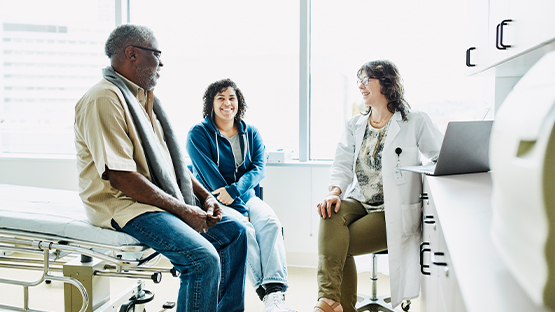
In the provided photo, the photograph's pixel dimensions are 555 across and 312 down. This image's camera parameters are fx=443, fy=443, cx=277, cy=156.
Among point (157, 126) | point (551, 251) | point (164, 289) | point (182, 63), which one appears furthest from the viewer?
point (182, 63)

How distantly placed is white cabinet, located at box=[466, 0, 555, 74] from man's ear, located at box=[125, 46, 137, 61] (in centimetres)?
141

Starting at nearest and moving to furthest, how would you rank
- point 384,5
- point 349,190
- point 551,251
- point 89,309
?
point 551,251 < point 89,309 < point 349,190 < point 384,5

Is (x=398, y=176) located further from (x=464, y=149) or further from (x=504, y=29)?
(x=504, y=29)

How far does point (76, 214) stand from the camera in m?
1.94

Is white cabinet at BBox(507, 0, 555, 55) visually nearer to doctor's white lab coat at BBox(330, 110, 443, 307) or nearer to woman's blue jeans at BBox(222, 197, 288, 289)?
doctor's white lab coat at BBox(330, 110, 443, 307)

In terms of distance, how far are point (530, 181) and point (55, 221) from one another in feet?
5.68

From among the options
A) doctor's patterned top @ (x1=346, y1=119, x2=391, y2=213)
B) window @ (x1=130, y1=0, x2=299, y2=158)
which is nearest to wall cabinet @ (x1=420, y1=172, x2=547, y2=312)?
doctor's patterned top @ (x1=346, y1=119, x2=391, y2=213)

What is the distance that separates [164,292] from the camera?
2723 mm

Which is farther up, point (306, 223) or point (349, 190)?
point (349, 190)

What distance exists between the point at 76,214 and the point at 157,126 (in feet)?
1.73

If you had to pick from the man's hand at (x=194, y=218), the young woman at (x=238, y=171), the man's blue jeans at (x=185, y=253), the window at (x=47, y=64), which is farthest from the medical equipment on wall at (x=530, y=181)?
the window at (x=47, y=64)

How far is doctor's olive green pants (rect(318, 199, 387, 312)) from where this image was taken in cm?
207

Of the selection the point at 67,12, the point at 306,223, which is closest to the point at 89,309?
the point at 306,223

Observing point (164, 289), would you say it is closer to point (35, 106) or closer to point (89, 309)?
point (89, 309)
